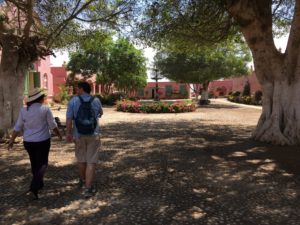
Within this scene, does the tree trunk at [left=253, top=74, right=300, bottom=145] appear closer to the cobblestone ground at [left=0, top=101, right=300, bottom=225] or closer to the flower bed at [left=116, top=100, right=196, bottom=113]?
the cobblestone ground at [left=0, top=101, right=300, bottom=225]

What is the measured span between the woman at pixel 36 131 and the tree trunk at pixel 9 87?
598 cm

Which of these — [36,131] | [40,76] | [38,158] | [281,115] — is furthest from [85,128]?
[40,76]

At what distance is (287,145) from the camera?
9.97m

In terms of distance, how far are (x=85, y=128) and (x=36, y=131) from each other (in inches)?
26.7

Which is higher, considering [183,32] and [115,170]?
[183,32]

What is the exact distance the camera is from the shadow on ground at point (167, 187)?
471cm

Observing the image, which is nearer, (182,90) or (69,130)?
(69,130)

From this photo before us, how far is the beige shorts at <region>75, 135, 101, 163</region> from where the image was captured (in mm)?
5562

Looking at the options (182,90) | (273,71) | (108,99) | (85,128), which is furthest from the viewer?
(182,90)

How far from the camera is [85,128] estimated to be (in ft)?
17.7

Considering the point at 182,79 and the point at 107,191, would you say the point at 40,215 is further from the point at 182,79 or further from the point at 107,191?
the point at 182,79

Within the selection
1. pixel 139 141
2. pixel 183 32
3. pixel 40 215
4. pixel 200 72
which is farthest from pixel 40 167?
pixel 200 72

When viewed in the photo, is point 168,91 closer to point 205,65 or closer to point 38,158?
point 205,65

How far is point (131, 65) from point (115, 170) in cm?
3099
